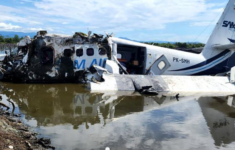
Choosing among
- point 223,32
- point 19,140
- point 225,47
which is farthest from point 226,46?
point 19,140

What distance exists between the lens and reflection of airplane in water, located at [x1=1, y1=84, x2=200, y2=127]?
6203 mm

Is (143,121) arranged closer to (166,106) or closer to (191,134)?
(191,134)

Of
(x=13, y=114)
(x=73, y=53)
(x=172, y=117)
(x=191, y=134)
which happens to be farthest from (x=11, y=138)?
(x=73, y=53)

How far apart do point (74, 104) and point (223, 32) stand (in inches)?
418

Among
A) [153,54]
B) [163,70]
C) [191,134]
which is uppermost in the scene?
[153,54]

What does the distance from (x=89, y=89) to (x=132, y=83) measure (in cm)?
184

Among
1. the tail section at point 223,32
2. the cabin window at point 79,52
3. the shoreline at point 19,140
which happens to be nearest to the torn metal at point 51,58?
the cabin window at point 79,52

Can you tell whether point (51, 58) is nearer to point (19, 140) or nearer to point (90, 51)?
point (90, 51)

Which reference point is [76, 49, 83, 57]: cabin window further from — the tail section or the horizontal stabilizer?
the horizontal stabilizer

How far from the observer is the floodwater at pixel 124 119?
470 cm

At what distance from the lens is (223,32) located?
1421 cm

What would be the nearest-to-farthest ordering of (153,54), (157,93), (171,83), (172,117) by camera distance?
(172,117)
(157,93)
(171,83)
(153,54)

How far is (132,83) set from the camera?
1028 centimetres

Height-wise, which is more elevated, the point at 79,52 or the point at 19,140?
the point at 79,52
